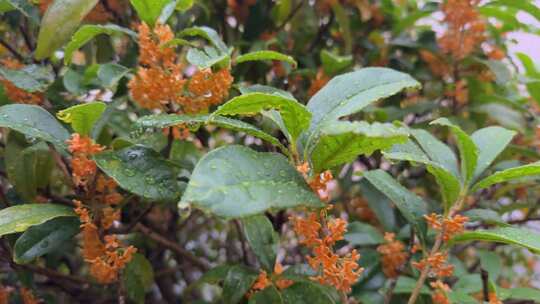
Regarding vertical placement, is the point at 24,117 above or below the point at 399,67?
above

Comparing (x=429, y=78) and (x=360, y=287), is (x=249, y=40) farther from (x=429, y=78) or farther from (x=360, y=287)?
(x=360, y=287)

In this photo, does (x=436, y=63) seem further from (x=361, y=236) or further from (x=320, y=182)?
(x=320, y=182)

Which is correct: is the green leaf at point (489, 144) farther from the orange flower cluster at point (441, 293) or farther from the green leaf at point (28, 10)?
the green leaf at point (28, 10)

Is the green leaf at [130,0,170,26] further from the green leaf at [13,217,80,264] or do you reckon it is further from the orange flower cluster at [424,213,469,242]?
the orange flower cluster at [424,213,469,242]

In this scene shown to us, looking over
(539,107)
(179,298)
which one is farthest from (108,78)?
(539,107)

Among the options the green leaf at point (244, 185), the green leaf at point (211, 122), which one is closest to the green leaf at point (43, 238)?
the green leaf at point (211, 122)
